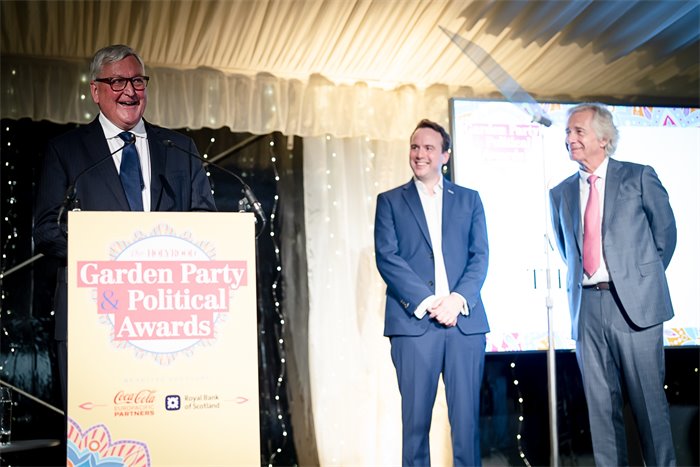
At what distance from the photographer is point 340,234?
5199mm

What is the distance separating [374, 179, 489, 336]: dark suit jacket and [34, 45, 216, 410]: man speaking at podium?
1.05 m

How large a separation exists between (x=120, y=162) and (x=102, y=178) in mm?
96

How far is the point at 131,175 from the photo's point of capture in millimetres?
3031

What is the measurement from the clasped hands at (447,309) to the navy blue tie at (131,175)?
54.1 inches

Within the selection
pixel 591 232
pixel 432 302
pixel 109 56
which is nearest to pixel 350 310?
pixel 432 302

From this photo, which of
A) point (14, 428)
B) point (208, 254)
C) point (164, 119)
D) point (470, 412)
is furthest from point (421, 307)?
point (14, 428)

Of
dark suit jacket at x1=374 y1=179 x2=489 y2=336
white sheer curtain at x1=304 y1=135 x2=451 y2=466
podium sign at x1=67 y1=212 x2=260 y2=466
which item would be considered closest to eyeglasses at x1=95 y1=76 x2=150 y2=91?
podium sign at x1=67 y1=212 x2=260 y2=466

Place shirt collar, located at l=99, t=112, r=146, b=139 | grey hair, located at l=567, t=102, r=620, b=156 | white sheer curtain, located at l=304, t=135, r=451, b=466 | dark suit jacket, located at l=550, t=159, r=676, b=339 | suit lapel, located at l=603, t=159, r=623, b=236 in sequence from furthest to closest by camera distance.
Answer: white sheer curtain, located at l=304, t=135, r=451, b=466 → grey hair, located at l=567, t=102, r=620, b=156 → suit lapel, located at l=603, t=159, r=623, b=236 → dark suit jacket, located at l=550, t=159, r=676, b=339 → shirt collar, located at l=99, t=112, r=146, b=139

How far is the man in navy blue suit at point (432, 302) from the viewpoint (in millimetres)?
3711

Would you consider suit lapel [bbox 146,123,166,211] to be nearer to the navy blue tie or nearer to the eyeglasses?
the navy blue tie

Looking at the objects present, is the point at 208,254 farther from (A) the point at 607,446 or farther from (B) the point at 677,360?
(B) the point at 677,360

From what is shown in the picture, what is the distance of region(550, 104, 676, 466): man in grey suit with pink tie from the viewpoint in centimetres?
373

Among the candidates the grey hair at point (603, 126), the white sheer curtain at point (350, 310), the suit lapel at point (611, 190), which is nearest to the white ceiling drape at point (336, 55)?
the white sheer curtain at point (350, 310)

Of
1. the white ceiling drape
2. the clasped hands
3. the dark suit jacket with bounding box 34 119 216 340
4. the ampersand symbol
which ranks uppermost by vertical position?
the white ceiling drape
